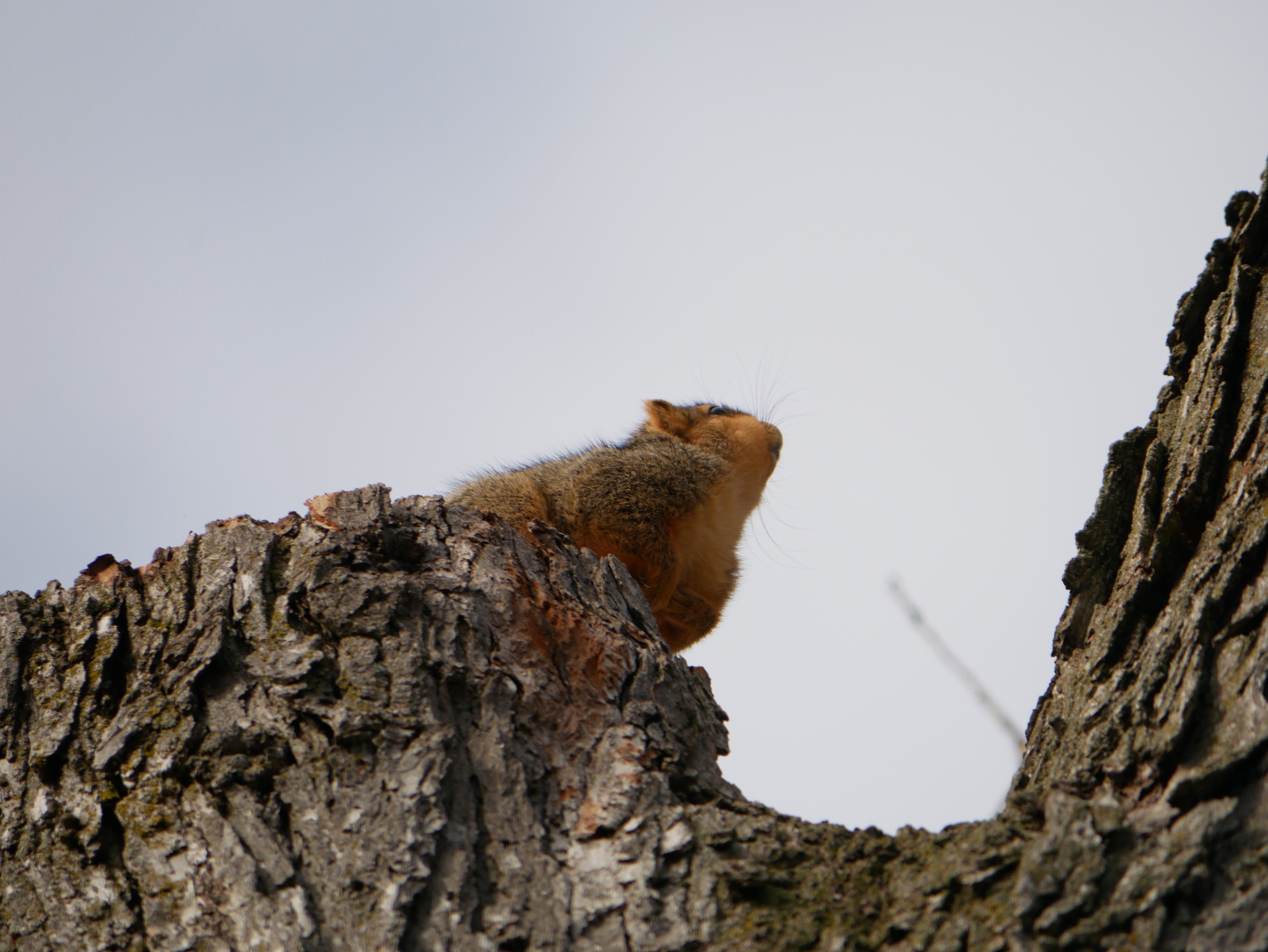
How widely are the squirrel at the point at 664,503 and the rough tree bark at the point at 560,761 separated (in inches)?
52.4

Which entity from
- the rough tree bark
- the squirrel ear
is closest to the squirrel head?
the squirrel ear

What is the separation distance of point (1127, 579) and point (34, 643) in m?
2.42

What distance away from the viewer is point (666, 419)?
5.10 meters

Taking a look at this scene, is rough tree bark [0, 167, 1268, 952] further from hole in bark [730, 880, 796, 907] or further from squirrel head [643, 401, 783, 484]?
squirrel head [643, 401, 783, 484]

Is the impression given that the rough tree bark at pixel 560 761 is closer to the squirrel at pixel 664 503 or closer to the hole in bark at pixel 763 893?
the hole in bark at pixel 763 893

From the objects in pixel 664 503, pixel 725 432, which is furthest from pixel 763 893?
pixel 725 432

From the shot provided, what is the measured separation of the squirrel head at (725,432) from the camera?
4824mm

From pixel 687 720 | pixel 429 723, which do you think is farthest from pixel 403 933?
pixel 687 720

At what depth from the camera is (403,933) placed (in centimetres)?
155

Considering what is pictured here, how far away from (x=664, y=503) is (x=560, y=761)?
2.26 meters

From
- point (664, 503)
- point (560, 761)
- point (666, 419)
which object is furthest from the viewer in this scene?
point (666, 419)

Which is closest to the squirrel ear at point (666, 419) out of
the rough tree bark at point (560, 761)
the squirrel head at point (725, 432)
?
the squirrel head at point (725, 432)

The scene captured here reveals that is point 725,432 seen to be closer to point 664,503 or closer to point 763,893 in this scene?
point 664,503

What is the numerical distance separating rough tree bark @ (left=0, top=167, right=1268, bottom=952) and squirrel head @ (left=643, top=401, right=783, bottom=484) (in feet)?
7.55
